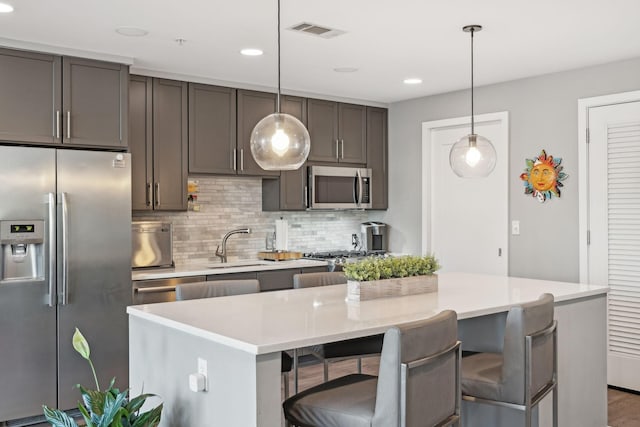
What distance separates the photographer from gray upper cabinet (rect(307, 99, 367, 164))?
5.81 m

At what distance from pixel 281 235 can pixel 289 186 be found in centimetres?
46

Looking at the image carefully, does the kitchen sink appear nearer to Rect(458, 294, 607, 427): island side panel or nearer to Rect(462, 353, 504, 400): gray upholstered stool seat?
Rect(458, 294, 607, 427): island side panel

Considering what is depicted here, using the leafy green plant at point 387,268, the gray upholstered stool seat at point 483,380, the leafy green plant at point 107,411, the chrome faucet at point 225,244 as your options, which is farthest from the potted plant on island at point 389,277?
the chrome faucet at point 225,244

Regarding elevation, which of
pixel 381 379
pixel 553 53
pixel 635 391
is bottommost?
pixel 635 391

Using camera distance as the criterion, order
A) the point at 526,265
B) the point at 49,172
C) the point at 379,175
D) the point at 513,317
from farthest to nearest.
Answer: the point at 379,175 → the point at 526,265 → the point at 49,172 → the point at 513,317

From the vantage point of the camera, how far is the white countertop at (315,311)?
2.16m

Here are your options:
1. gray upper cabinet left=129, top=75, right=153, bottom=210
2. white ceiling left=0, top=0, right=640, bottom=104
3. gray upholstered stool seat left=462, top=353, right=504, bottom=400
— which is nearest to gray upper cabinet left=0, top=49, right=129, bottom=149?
white ceiling left=0, top=0, right=640, bottom=104

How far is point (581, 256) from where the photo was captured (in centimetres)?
477

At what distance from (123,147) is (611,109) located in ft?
11.5

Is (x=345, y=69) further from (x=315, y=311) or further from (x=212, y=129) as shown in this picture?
(x=315, y=311)

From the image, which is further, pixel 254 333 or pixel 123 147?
pixel 123 147

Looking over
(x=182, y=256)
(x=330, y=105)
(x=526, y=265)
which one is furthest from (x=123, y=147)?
(x=526, y=265)

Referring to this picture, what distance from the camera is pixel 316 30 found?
3.77 m

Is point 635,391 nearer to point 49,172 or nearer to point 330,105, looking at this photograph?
point 330,105
